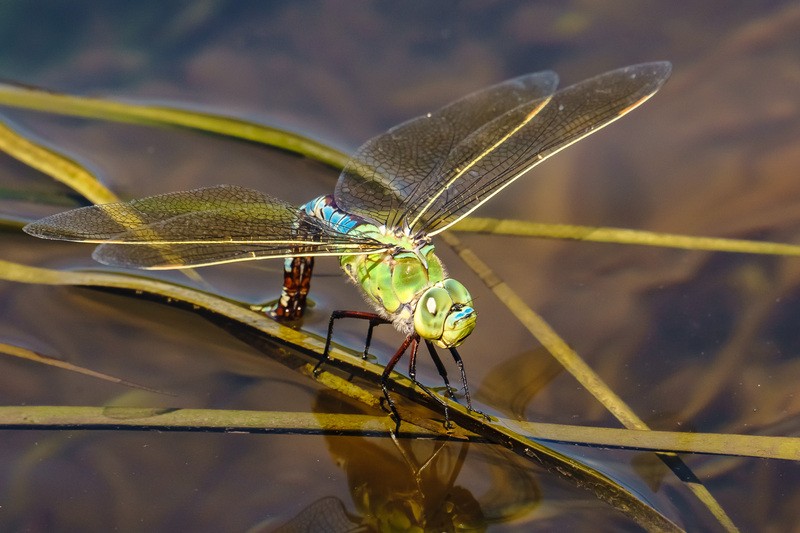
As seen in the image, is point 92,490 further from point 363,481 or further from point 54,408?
point 363,481

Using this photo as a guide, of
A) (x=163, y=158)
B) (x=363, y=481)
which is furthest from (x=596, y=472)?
(x=163, y=158)

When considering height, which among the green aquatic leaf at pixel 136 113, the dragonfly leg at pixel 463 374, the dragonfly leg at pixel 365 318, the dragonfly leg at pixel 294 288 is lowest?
the dragonfly leg at pixel 463 374

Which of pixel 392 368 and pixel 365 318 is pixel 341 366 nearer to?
pixel 392 368

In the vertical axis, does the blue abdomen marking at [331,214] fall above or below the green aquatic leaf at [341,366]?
above

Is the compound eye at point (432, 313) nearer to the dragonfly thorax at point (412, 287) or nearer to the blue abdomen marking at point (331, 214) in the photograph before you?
the dragonfly thorax at point (412, 287)

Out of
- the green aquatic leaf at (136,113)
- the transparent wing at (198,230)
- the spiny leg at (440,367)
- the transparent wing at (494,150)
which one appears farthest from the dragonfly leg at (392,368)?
the green aquatic leaf at (136,113)

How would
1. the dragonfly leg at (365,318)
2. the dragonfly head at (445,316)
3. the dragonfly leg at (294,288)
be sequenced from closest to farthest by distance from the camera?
the dragonfly head at (445,316)
the dragonfly leg at (365,318)
the dragonfly leg at (294,288)
